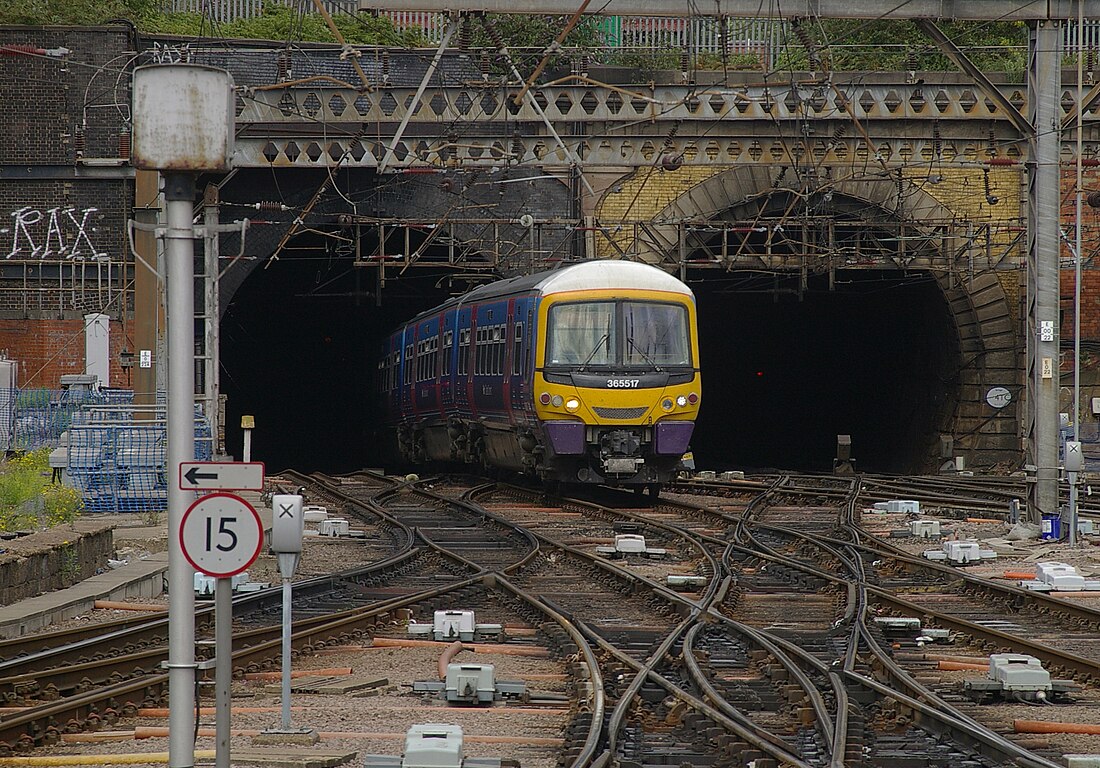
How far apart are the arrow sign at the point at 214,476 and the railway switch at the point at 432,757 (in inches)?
47.7

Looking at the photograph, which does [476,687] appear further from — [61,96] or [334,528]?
[61,96]

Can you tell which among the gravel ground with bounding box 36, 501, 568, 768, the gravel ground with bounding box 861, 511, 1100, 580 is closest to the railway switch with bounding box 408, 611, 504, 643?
the gravel ground with bounding box 36, 501, 568, 768

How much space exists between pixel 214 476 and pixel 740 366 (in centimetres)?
3668

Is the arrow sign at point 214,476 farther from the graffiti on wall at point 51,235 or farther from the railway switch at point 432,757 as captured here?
the graffiti on wall at point 51,235

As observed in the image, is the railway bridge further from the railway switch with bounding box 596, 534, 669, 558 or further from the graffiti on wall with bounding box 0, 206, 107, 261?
the railway switch with bounding box 596, 534, 669, 558

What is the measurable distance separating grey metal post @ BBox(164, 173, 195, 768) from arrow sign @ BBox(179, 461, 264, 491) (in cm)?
4

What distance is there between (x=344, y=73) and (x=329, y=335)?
14.4 metres

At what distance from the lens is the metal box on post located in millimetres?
6281

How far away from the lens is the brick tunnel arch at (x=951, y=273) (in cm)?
3064

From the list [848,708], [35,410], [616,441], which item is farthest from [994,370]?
[848,708]

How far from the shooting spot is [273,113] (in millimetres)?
24828

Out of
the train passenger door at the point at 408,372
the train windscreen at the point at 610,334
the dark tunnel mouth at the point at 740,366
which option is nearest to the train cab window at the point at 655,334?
the train windscreen at the point at 610,334

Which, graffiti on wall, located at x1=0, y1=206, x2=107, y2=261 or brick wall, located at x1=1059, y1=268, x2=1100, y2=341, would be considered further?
graffiti on wall, located at x1=0, y1=206, x2=107, y2=261

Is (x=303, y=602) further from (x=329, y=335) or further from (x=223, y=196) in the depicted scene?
(x=329, y=335)
